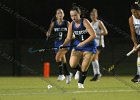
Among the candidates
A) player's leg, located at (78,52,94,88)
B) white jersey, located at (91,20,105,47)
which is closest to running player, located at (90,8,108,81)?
white jersey, located at (91,20,105,47)

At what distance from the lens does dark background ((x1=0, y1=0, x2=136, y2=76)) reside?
18250 millimetres

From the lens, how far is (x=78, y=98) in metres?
10.2

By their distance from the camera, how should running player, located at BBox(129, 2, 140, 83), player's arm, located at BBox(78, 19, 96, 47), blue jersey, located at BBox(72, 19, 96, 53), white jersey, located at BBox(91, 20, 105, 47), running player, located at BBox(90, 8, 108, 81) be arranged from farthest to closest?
white jersey, located at BBox(91, 20, 105, 47) < running player, located at BBox(90, 8, 108, 81) < running player, located at BBox(129, 2, 140, 83) < blue jersey, located at BBox(72, 19, 96, 53) < player's arm, located at BBox(78, 19, 96, 47)

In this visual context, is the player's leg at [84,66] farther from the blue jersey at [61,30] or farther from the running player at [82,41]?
the blue jersey at [61,30]

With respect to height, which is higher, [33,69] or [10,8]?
[10,8]

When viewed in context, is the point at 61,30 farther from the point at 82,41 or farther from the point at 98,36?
the point at 82,41

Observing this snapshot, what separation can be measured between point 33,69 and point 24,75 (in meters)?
0.35

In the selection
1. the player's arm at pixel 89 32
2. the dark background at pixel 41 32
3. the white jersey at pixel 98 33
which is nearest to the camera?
the player's arm at pixel 89 32

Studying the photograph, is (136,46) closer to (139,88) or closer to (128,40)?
(139,88)

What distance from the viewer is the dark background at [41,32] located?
59.9 ft

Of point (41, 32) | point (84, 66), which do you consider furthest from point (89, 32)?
point (41, 32)

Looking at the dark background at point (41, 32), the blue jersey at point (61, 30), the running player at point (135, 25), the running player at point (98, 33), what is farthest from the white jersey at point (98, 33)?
the dark background at point (41, 32)

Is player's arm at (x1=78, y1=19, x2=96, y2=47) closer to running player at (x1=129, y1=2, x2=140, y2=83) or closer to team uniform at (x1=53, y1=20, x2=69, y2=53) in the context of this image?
running player at (x1=129, y1=2, x2=140, y2=83)

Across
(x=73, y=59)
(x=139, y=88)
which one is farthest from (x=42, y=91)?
(x=139, y=88)
